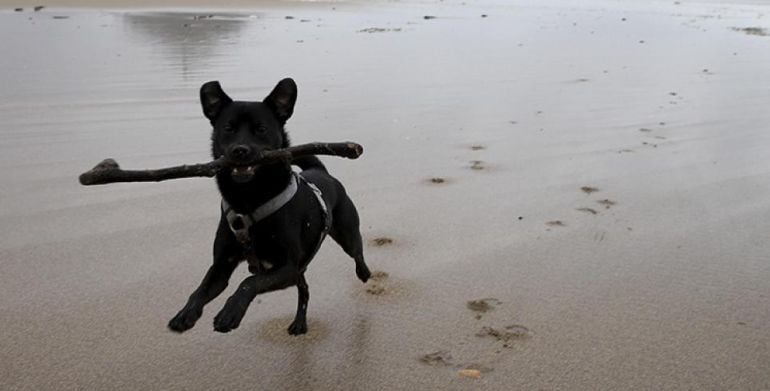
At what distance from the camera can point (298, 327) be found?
3.28 meters

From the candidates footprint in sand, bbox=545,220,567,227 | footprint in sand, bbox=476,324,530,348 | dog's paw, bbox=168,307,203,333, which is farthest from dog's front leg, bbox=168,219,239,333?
footprint in sand, bbox=545,220,567,227

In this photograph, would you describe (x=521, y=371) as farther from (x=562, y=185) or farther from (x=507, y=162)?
(x=507, y=162)

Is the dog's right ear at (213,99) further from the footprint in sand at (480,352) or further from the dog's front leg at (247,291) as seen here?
the footprint in sand at (480,352)

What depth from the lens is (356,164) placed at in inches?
223

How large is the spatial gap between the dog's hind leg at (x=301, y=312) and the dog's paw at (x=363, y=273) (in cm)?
33

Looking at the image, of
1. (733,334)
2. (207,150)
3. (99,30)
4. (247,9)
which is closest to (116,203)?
(207,150)

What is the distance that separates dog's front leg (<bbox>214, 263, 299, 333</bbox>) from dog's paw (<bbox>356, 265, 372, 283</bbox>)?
0.71 m

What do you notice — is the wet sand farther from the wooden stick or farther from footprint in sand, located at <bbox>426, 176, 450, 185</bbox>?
the wooden stick

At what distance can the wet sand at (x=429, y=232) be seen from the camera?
9.95 ft

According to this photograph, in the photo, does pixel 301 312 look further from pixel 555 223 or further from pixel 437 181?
pixel 437 181

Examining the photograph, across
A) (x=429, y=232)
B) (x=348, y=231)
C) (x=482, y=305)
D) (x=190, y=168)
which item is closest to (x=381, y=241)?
(x=429, y=232)

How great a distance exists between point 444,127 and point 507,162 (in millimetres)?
1137

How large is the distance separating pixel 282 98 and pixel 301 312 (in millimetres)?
919

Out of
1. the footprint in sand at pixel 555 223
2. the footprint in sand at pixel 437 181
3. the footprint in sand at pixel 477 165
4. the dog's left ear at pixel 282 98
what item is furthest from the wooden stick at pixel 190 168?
the footprint in sand at pixel 477 165
